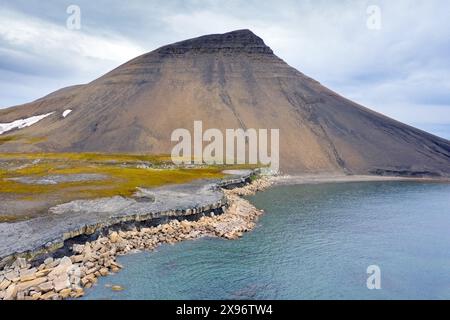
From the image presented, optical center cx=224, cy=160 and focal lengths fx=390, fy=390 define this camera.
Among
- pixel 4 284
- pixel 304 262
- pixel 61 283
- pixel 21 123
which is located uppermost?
pixel 21 123

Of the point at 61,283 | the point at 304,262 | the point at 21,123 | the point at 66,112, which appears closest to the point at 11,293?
the point at 61,283

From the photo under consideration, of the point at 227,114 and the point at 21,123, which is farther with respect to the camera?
the point at 21,123

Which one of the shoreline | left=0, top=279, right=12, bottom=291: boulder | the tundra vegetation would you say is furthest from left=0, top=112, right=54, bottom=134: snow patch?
left=0, top=279, right=12, bottom=291: boulder

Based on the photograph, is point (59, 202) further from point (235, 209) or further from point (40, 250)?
point (235, 209)

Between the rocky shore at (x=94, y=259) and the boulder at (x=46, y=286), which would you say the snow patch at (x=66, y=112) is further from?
the boulder at (x=46, y=286)

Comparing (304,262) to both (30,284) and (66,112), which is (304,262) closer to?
(30,284)

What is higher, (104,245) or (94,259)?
(104,245)

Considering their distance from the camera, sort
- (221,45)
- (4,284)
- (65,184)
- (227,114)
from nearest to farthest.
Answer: (4,284) → (65,184) → (227,114) → (221,45)

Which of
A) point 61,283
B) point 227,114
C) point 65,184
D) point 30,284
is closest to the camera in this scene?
point 30,284
